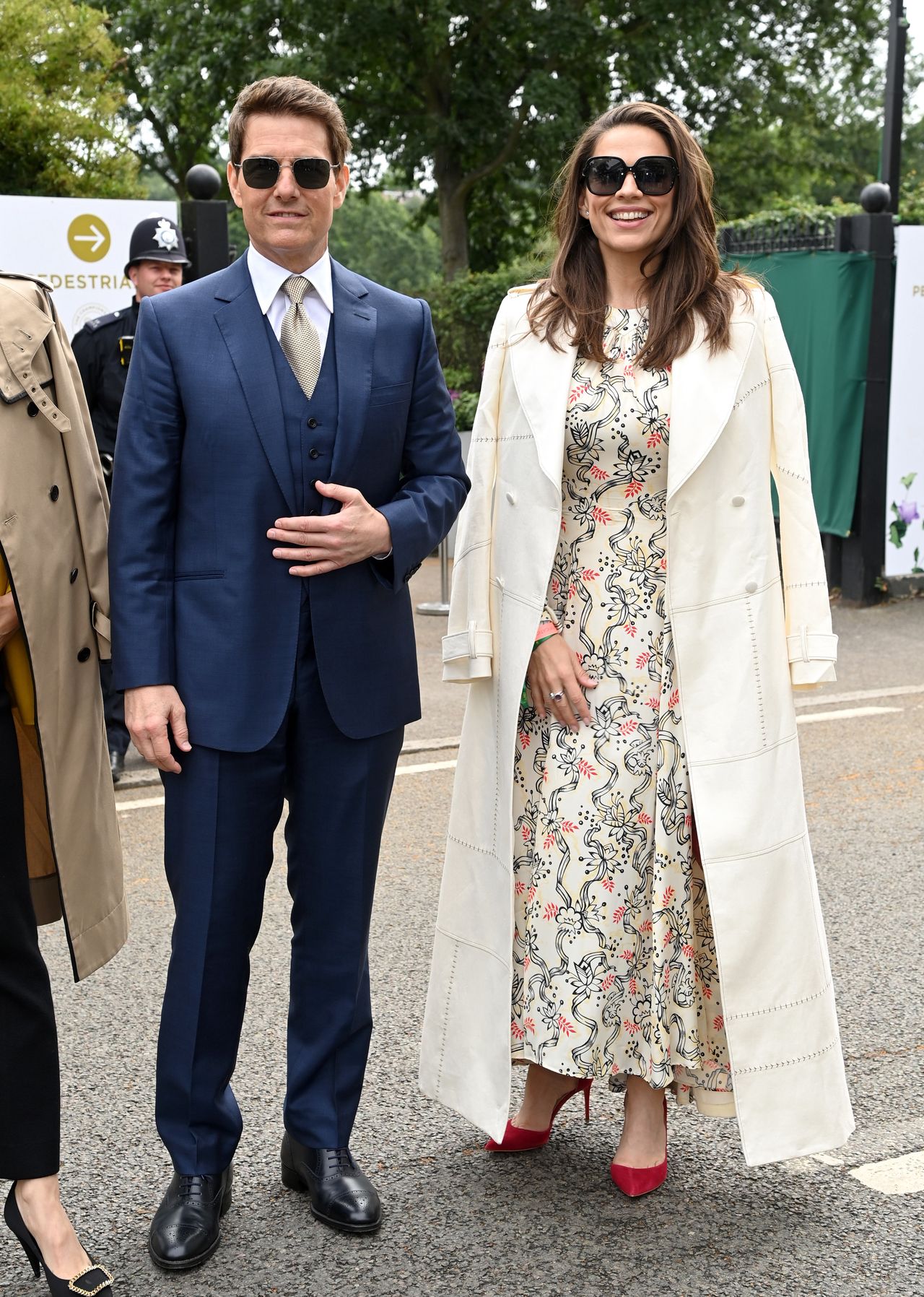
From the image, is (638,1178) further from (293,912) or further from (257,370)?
(257,370)

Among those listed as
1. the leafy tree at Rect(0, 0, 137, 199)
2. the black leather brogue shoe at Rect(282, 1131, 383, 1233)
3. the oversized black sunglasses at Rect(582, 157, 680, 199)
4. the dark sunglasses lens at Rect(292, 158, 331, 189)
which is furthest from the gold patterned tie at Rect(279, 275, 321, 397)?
the leafy tree at Rect(0, 0, 137, 199)

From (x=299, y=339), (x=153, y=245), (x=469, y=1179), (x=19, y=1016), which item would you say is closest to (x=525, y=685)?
(x=299, y=339)

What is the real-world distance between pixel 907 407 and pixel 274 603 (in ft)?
28.6

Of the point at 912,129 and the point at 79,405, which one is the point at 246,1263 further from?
the point at 912,129

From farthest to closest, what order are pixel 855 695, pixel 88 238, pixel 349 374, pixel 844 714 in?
pixel 88 238 → pixel 855 695 → pixel 844 714 → pixel 349 374

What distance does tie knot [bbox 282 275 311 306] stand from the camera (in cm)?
291

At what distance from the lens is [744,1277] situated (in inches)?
113

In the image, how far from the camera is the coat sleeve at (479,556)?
3188 mm

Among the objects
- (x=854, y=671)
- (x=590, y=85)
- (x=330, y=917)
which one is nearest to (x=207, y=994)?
(x=330, y=917)

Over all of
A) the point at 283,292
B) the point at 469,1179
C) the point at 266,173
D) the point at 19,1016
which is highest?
the point at 266,173

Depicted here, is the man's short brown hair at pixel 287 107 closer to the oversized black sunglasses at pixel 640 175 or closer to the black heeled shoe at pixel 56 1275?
the oversized black sunglasses at pixel 640 175

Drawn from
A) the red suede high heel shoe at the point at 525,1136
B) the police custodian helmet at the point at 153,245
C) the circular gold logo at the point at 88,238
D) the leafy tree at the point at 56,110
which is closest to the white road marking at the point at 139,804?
the police custodian helmet at the point at 153,245

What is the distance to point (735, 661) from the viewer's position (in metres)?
3.03

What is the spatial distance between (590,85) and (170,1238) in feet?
83.9
